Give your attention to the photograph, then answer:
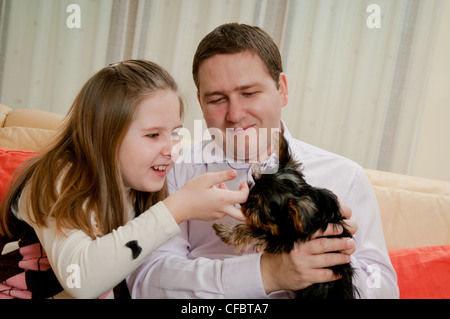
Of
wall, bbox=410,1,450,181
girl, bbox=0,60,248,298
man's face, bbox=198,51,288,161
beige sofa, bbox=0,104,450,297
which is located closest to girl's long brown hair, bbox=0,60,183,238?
girl, bbox=0,60,248,298

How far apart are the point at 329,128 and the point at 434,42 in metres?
1.04

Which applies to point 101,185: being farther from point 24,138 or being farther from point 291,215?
point 24,138

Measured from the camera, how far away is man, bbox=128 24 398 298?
3.90 feet

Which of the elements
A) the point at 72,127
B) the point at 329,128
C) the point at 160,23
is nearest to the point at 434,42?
the point at 329,128

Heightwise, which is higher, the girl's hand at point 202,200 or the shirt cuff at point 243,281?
the girl's hand at point 202,200

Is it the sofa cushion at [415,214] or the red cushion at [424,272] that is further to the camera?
the sofa cushion at [415,214]

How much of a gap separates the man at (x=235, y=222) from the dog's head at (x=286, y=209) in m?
0.04

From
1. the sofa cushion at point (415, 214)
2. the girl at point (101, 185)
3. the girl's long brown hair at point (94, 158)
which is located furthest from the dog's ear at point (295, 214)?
the sofa cushion at point (415, 214)

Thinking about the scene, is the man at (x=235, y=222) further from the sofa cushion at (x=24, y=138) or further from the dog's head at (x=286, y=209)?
the sofa cushion at (x=24, y=138)

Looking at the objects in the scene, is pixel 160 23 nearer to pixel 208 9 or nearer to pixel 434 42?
pixel 208 9

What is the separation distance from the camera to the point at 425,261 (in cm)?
162

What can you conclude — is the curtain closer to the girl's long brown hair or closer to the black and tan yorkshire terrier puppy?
the girl's long brown hair

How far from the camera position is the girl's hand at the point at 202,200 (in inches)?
43.4

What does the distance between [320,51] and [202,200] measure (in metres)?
2.38
